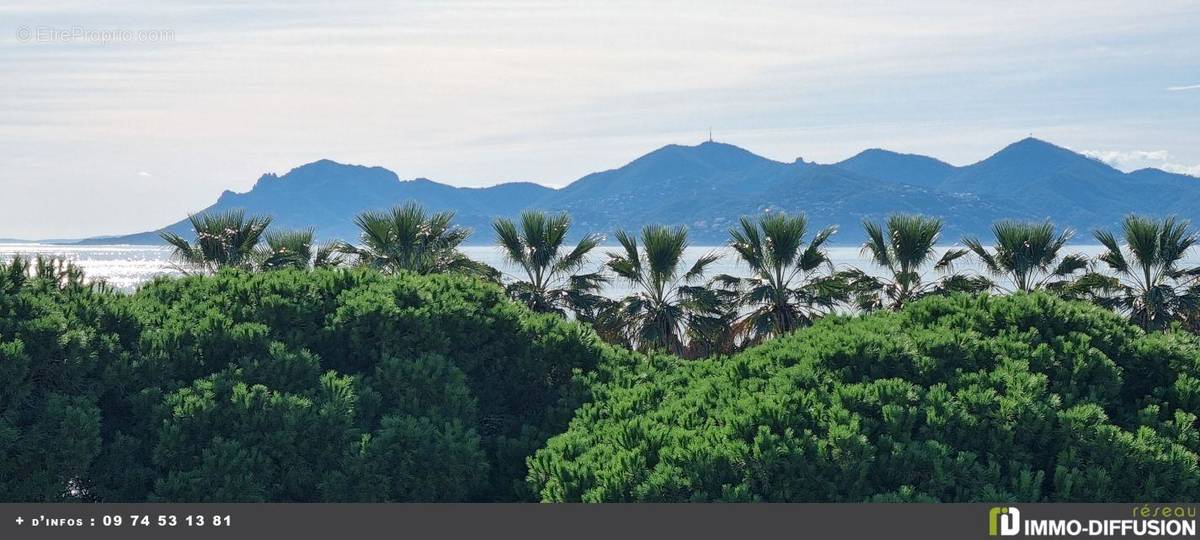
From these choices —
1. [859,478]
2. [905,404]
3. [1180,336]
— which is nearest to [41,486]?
[859,478]

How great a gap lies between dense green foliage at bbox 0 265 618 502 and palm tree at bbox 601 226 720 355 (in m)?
9.34

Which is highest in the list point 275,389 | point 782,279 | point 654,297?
point 782,279

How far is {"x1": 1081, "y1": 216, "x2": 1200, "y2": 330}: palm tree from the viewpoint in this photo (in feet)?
73.9

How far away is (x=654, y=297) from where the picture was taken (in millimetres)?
22719

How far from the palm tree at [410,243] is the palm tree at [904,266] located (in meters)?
7.86
